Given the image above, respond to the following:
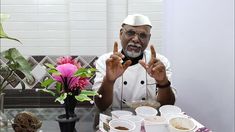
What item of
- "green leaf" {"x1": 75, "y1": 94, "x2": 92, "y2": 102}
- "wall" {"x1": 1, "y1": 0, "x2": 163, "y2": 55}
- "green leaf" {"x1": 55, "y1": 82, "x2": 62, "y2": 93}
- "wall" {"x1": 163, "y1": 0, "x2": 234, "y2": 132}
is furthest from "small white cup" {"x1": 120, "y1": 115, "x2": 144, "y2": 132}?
"wall" {"x1": 1, "y1": 0, "x2": 163, "y2": 55}

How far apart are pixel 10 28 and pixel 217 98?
145 centimetres

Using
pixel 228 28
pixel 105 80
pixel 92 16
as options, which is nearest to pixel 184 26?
pixel 228 28

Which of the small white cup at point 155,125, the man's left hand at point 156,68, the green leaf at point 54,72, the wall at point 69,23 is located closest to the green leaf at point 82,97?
the green leaf at point 54,72

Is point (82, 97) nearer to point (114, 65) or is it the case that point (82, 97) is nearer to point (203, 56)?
point (114, 65)

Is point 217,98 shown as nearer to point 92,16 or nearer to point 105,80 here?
point 105,80

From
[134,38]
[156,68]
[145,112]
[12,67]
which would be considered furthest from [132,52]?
[12,67]

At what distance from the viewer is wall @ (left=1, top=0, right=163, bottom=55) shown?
6.73 feet

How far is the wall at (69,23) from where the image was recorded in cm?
205

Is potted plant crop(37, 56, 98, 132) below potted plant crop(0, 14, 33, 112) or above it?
below

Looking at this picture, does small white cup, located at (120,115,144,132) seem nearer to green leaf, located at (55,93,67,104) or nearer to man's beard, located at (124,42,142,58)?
green leaf, located at (55,93,67,104)

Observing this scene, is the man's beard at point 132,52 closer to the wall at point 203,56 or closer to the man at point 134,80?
the man at point 134,80

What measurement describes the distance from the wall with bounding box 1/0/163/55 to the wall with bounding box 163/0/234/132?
20cm

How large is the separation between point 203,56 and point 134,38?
1.44 ft

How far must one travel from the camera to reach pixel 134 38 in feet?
5.42
